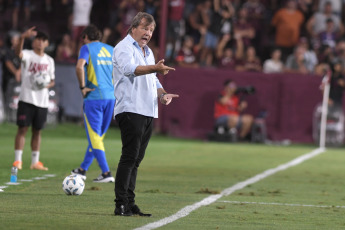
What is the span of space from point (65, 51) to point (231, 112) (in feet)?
18.8

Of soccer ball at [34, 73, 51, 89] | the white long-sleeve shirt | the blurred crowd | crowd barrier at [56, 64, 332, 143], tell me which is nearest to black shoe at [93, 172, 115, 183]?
soccer ball at [34, 73, 51, 89]

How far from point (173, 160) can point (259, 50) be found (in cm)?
1114

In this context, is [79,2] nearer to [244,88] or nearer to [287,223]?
[244,88]

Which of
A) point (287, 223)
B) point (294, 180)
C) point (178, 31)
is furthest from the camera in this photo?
point (178, 31)

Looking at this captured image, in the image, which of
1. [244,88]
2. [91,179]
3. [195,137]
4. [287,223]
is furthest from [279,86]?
[287,223]

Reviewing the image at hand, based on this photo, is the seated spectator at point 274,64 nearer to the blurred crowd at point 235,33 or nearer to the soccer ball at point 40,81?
the blurred crowd at point 235,33

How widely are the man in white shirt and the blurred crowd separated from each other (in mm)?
16462

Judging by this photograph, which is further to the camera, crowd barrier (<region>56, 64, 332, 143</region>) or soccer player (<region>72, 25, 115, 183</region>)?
crowd barrier (<region>56, 64, 332, 143</region>)

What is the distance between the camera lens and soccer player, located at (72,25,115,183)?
13047 millimetres

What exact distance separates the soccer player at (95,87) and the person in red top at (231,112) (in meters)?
12.0

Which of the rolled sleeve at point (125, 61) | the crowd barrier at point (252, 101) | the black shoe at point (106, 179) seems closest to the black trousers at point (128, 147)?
the rolled sleeve at point (125, 61)

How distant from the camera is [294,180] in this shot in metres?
14.9

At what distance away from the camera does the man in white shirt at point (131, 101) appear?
9.27 m

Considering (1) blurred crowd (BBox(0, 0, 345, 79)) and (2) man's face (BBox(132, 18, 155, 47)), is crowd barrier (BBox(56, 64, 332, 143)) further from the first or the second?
(2) man's face (BBox(132, 18, 155, 47))
